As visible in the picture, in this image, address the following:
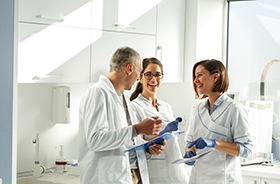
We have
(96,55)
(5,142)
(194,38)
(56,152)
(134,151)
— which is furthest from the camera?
(194,38)

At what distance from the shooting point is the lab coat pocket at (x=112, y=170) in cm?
297

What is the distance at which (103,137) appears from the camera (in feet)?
9.31

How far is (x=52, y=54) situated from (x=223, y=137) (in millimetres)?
1107

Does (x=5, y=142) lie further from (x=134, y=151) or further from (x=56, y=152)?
(x=56, y=152)

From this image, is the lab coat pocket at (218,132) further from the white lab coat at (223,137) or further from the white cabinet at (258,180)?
the white cabinet at (258,180)

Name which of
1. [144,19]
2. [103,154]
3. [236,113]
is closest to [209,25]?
[144,19]

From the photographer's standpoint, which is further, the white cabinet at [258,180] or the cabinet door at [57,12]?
the white cabinet at [258,180]

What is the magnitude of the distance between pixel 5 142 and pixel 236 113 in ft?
4.13

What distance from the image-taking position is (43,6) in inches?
131

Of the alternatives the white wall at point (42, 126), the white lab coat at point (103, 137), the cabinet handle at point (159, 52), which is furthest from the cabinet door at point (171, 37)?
the white lab coat at point (103, 137)

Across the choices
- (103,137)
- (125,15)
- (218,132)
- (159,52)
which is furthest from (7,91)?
(159,52)

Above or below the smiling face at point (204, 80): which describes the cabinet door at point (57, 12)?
above

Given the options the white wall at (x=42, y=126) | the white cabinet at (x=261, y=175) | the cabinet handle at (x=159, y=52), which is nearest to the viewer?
the white wall at (x=42, y=126)

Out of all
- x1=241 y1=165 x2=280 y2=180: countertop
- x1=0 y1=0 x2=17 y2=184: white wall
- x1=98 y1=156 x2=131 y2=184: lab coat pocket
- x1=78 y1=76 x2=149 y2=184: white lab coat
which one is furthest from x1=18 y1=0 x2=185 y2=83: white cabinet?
x1=241 y1=165 x2=280 y2=180: countertop
